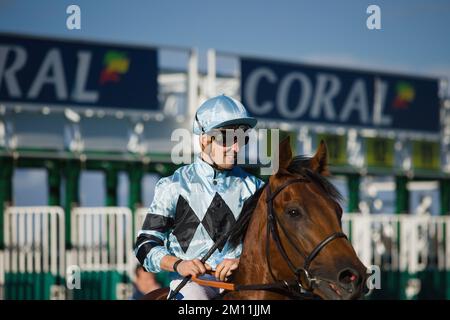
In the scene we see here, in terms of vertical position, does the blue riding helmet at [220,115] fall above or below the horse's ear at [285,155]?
above

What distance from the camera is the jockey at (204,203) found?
3838 mm

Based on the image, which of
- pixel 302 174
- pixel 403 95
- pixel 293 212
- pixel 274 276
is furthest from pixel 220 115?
pixel 403 95

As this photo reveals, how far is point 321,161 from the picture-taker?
145 inches

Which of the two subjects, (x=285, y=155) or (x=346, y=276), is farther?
(x=285, y=155)

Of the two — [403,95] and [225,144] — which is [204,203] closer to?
[225,144]

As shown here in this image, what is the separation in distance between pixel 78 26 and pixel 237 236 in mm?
3931

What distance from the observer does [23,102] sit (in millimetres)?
10531

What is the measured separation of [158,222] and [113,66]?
7.38 m

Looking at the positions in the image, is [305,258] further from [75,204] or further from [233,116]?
[75,204]

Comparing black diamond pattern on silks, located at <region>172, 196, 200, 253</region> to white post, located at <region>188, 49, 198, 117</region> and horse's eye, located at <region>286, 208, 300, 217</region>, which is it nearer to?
horse's eye, located at <region>286, 208, 300, 217</region>

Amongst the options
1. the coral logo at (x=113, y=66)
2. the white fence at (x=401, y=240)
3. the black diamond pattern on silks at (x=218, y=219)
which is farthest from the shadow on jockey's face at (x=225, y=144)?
the white fence at (x=401, y=240)

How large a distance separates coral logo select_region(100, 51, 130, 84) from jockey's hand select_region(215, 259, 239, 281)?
759 centimetres

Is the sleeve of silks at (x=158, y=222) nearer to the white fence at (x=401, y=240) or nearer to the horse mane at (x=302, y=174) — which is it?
the horse mane at (x=302, y=174)

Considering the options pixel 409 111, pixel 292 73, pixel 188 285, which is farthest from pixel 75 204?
pixel 188 285
